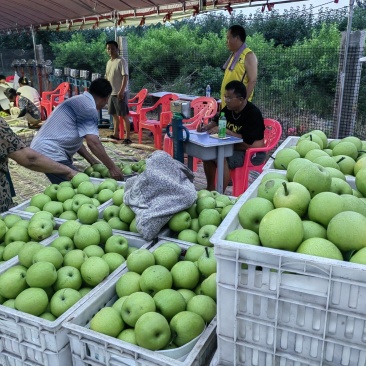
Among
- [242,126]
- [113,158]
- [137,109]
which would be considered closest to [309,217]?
[242,126]

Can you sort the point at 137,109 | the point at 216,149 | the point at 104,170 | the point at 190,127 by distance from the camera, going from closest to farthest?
the point at 104,170, the point at 216,149, the point at 190,127, the point at 137,109

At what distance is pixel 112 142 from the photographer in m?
9.21

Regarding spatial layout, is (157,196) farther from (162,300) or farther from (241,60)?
(241,60)

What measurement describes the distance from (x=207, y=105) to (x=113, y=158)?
216 cm

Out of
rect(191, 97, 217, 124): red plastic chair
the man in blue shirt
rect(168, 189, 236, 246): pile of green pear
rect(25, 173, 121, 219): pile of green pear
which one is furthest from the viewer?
rect(191, 97, 217, 124): red plastic chair

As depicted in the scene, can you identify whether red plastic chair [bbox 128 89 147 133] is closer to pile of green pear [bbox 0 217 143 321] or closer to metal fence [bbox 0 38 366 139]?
metal fence [bbox 0 38 366 139]

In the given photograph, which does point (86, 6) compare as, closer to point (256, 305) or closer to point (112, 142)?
point (112, 142)

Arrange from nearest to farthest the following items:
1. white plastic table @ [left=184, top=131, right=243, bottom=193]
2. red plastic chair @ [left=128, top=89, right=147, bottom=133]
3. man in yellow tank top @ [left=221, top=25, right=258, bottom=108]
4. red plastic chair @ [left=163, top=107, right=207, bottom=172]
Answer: white plastic table @ [left=184, top=131, right=243, bottom=193] < man in yellow tank top @ [left=221, top=25, right=258, bottom=108] < red plastic chair @ [left=163, top=107, right=207, bottom=172] < red plastic chair @ [left=128, top=89, right=147, bottom=133]

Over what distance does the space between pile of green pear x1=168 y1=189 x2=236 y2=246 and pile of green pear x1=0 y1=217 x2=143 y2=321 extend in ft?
1.06

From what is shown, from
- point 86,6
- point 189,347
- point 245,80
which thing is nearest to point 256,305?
point 189,347

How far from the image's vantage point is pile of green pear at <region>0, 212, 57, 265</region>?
2.29 meters

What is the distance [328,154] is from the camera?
7.66ft

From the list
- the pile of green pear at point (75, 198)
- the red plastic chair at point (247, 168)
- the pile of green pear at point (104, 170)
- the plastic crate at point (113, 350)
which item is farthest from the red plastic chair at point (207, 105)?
the plastic crate at point (113, 350)

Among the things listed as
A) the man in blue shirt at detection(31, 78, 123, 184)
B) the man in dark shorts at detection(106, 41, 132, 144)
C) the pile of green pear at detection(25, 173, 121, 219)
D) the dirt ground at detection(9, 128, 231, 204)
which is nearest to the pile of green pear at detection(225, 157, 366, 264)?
the pile of green pear at detection(25, 173, 121, 219)
